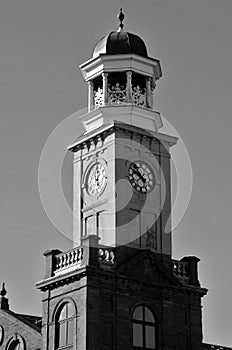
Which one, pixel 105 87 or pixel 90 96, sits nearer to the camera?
pixel 105 87

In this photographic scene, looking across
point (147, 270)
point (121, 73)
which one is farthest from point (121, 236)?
point (121, 73)

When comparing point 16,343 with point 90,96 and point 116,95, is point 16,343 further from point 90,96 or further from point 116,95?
point 116,95

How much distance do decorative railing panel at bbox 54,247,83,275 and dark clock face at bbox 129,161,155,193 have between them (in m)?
5.61

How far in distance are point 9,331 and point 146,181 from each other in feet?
36.9

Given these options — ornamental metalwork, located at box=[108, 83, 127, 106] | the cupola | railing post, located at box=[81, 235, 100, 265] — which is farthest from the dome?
railing post, located at box=[81, 235, 100, 265]

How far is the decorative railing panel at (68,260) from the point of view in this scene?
182 feet

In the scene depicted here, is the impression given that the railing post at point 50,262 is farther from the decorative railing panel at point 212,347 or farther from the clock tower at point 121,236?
the decorative railing panel at point 212,347

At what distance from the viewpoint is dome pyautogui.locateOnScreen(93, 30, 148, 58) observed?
61906 millimetres

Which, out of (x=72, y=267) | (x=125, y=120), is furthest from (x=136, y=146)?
(x=72, y=267)

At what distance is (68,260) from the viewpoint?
185 ft

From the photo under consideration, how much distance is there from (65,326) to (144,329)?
160 inches

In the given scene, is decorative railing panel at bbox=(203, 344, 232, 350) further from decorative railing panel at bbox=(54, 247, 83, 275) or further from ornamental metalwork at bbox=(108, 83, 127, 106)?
ornamental metalwork at bbox=(108, 83, 127, 106)

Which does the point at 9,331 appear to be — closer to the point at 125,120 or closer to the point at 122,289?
the point at 122,289

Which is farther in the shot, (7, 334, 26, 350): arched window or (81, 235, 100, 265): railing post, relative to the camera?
(7, 334, 26, 350): arched window
